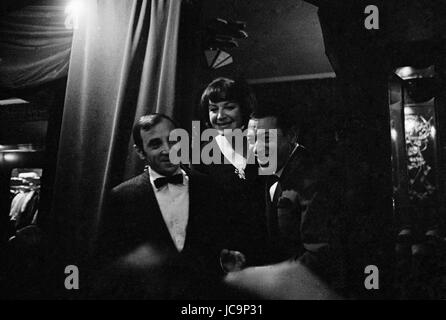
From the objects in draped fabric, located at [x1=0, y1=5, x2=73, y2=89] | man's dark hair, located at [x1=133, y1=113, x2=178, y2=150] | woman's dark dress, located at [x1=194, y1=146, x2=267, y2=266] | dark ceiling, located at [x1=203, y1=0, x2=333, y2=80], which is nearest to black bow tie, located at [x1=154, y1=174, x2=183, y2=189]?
woman's dark dress, located at [x1=194, y1=146, x2=267, y2=266]

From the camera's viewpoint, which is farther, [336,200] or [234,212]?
[234,212]

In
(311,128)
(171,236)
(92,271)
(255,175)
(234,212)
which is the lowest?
(92,271)

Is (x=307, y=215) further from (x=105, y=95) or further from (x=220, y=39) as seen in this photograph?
(x=105, y=95)

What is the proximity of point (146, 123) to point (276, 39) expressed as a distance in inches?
43.2

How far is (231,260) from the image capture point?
2586 millimetres

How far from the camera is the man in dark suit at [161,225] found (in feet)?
8.64

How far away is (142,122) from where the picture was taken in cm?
276

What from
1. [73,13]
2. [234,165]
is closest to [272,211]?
[234,165]

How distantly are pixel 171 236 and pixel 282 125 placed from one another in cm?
104

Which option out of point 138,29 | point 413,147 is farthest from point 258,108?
point 413,147

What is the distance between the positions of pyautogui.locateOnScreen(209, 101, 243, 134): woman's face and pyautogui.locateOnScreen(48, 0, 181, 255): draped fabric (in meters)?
0.34

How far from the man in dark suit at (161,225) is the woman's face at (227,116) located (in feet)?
0.96

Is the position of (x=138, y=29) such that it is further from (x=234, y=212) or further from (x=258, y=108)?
(x=234, y=212)

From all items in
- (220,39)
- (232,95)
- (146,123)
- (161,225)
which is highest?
(220,39)
